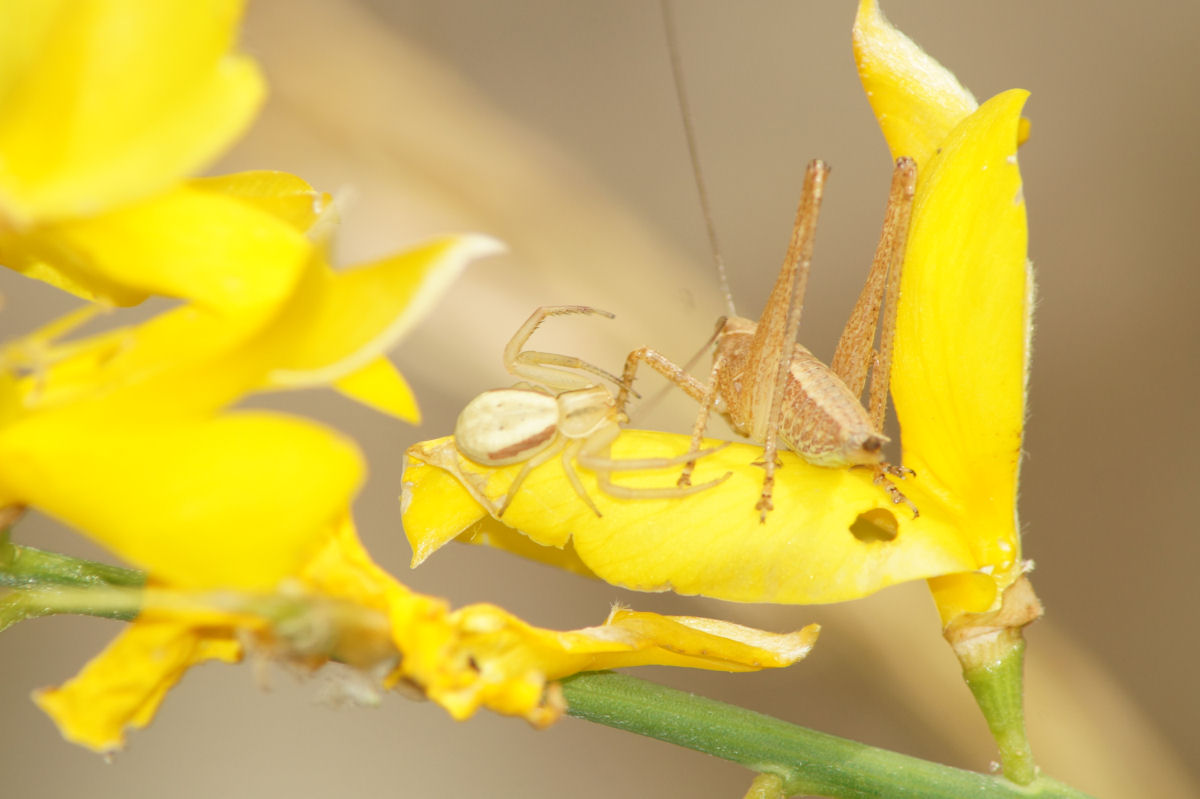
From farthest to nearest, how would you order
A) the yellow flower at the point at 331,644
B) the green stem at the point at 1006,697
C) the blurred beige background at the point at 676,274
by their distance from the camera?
1. the blurred beige background at the point at 676,274
2. the green stem at the point at 1006,697
3. the yellow flower at the point at 331,644

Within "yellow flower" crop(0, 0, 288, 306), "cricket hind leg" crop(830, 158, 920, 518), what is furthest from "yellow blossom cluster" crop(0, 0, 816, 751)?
"cricket hind leg" crop(830, 158, 920, 518)

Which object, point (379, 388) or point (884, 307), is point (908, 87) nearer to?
point (884, 307)

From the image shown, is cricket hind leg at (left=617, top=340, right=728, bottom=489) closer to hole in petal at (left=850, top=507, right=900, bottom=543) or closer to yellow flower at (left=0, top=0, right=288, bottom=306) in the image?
hole in petal at (left=850, top=507, right=900, bottom=543)

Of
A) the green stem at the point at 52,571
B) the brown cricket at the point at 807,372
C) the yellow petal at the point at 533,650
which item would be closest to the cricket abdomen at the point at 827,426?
the brown cricket at the point at 807,372

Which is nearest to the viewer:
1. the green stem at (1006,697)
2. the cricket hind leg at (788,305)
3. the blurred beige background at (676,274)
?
the green stem at (1006,697)

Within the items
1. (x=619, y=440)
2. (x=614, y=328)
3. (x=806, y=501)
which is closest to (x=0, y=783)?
(x=614, y=328)

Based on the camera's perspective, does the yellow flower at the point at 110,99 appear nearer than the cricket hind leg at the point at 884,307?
Yes

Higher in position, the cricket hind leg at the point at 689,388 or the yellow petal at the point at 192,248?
the yellow petal at the point at 192,248

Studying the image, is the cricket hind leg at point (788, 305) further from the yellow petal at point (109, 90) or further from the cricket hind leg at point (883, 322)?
the yellow petal at point (109, 90)

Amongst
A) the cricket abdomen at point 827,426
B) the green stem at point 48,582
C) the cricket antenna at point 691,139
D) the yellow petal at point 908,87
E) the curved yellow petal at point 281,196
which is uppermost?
the yellow petal at point 908,87
